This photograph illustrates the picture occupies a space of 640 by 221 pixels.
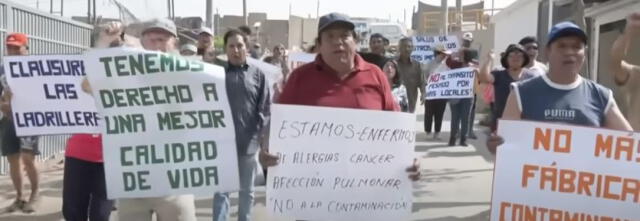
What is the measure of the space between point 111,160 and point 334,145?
3.66 ft

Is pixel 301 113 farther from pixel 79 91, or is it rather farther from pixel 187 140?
pixel 79 91

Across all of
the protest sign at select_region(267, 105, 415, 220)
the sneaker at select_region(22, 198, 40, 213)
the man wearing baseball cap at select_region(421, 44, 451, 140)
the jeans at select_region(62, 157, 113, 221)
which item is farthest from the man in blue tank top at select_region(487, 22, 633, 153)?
the man wearing baseball cap at select_region(421, 44, 451, 140)

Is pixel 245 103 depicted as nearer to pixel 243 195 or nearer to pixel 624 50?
pixel 243 195

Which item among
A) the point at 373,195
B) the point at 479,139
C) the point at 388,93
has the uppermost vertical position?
the point at 388,93

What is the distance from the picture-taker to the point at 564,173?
364cm

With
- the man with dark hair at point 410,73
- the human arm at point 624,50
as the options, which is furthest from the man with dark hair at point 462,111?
the human arm at point 624,50

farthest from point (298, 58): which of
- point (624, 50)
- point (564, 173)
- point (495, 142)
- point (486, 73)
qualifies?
point (564, 173)

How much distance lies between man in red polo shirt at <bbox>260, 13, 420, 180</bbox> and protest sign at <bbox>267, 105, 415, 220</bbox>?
72 millimetres

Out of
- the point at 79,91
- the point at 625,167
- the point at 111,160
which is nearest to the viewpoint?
the point at 625,167

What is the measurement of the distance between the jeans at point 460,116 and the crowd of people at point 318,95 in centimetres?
484

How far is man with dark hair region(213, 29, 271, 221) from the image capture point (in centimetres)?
529

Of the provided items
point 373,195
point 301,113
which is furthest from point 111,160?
point 373,195

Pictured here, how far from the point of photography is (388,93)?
390 centimetres

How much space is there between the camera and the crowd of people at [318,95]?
3590mm
